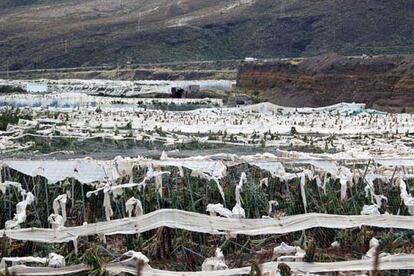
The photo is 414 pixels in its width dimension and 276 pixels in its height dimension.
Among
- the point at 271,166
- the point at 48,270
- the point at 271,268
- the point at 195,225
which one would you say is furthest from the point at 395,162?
the point at 48,270

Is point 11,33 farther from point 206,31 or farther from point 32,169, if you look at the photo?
point 32,169

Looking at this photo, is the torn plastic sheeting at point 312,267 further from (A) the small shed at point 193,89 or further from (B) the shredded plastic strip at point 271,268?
(A) the small shed at point 193,89

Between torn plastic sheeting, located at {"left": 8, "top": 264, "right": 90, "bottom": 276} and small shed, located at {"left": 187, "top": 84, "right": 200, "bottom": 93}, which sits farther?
small shed, located at {"left": 187, "top": 84, "right": 200, "bottom": 93}

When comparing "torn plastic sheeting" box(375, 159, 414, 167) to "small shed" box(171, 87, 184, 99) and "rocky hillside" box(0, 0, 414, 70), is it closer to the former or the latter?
"small shed" box(171, 87, 184, 99)

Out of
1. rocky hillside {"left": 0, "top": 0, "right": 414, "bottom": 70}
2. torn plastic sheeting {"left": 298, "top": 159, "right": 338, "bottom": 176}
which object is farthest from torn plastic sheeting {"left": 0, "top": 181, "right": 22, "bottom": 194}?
rocky hillside {"left": 0, "top": 0, "right": 414, "bottom": 70}

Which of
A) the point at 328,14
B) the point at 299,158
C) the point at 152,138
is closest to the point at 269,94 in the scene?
the point at 152,138

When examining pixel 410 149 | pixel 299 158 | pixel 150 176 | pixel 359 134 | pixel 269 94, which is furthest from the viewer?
pixel 269 94

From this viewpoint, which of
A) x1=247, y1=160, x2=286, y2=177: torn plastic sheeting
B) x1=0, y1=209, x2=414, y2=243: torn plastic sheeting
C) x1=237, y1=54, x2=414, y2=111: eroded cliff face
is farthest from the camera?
x1=237, y1=54, x2=414, y2=111: eroded cliff face
